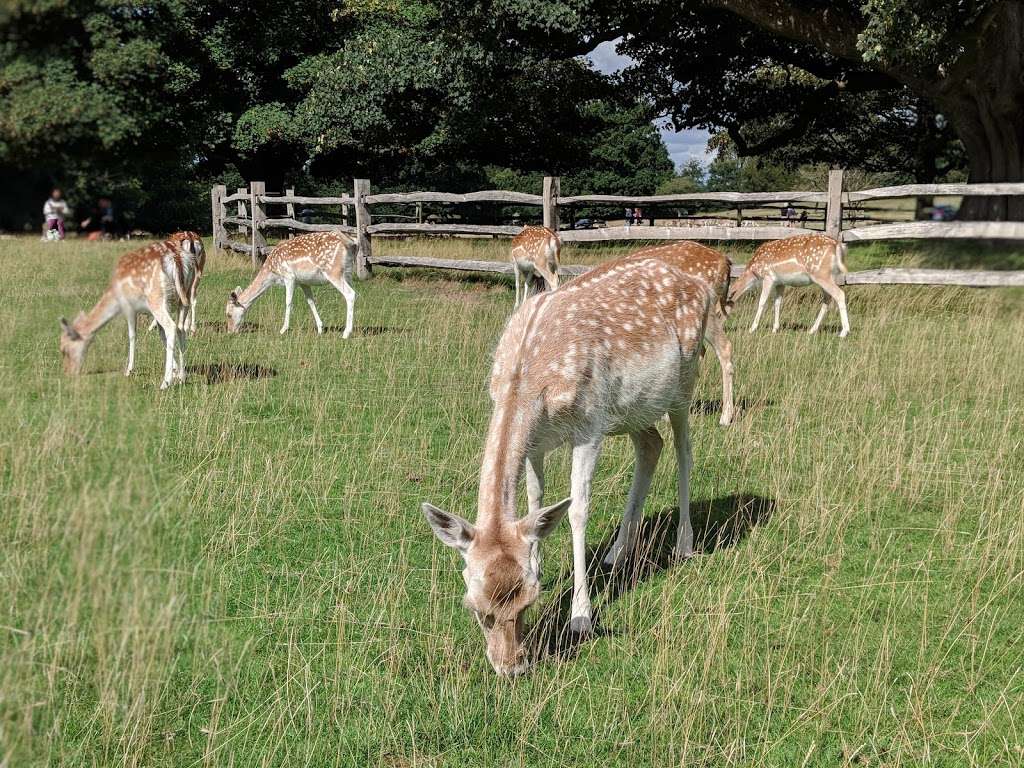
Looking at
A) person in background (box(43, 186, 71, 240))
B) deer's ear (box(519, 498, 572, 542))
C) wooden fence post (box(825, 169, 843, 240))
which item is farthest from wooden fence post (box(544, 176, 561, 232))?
person in background (box(43, 186, 71, 240))

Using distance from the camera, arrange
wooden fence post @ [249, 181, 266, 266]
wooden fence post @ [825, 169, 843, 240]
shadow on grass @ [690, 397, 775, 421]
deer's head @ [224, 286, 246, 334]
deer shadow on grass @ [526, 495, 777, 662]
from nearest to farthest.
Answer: deer shadow on grass @ [526, 495, 777, 662], shadow on grass @ [690, 397, 775, 421], deer's head @ [224, 286, 246, 334], wooden fence post @ [825, 169, 843, 240], wooden fence post @ [249, 181, 266, 266]

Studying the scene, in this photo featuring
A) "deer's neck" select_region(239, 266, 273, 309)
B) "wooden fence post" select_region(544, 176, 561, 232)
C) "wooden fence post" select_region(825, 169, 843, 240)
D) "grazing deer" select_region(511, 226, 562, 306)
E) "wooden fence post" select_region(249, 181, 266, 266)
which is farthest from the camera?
"wooden fence post" select_region(249, 181, 266, 266)

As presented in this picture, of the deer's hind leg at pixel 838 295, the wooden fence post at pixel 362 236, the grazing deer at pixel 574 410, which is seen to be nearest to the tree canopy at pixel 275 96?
the grazing deer at pixel 574 410

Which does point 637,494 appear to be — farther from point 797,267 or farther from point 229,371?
point 797,267

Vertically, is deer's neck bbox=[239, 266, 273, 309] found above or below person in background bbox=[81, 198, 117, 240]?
below

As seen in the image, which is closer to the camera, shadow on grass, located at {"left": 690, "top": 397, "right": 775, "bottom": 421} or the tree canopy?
the tree canopy

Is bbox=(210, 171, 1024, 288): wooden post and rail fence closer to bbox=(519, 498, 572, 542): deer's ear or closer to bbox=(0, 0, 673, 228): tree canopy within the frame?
bbox=(0, 0, 673, 228): tree canopy

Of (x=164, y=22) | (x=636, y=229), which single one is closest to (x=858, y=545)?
(x=164, y=22)

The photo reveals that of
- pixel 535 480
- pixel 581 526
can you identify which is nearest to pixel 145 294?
pixel 535 480

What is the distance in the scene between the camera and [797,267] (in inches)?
479

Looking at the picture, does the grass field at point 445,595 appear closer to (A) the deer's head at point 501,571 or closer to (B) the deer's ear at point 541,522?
(A) the deer's head at point 501,571

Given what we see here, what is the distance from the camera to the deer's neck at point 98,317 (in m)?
8.38

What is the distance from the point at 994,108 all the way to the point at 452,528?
16.1 meters

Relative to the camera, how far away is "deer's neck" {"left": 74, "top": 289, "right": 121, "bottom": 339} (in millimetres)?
8375
